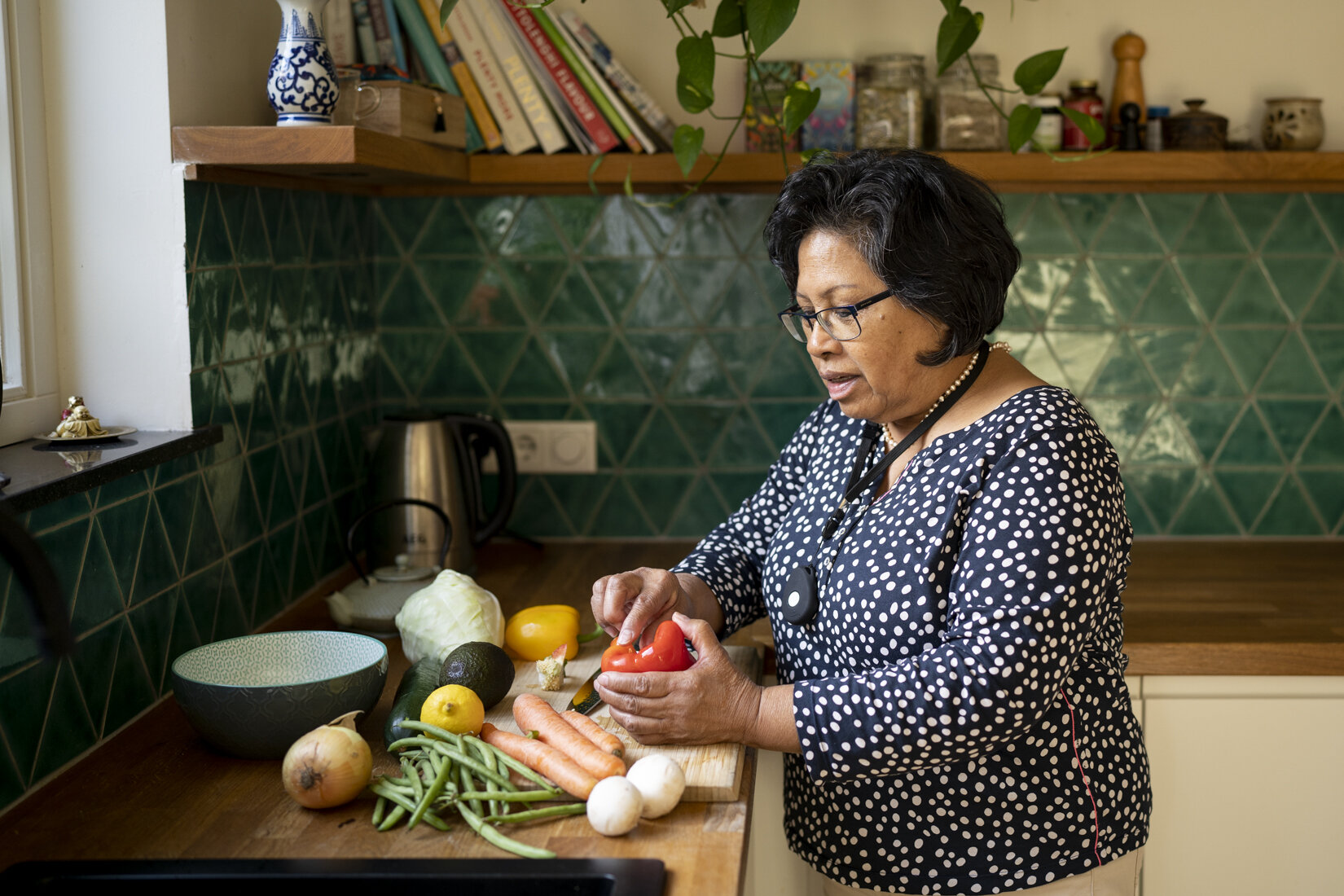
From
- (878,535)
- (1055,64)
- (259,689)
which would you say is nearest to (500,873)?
(259,689)

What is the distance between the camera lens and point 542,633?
1.63 meters

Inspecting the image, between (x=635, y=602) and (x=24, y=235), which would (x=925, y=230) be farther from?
(x=24, y=235)

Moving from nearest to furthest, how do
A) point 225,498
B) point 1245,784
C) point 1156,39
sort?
point 225,498 → point 1245,784 → point 1156,39

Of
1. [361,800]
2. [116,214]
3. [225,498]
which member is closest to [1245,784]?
[361,800]

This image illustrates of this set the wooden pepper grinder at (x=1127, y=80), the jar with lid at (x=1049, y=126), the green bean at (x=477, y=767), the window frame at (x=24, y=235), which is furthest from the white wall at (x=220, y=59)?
the wooden pepper grinder at (x=1127, y=80)

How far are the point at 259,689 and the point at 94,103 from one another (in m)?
0.76

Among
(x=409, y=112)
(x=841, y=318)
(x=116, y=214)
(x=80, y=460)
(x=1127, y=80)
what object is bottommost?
(x=80, y=460)

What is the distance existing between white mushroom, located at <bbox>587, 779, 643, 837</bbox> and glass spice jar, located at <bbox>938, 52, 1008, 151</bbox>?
1338 mm

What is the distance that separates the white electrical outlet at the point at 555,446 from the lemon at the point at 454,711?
3.35 ft

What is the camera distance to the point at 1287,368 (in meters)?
2.24

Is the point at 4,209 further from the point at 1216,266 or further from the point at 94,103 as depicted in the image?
the point at 1216,266

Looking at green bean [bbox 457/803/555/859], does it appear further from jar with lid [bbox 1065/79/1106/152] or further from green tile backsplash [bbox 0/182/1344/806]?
jar with lid [bbox 1065/79/1106/152]

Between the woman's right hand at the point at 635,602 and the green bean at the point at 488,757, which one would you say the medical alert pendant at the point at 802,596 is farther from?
the green bean at the point at 488,757

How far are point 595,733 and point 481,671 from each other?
0.18m
